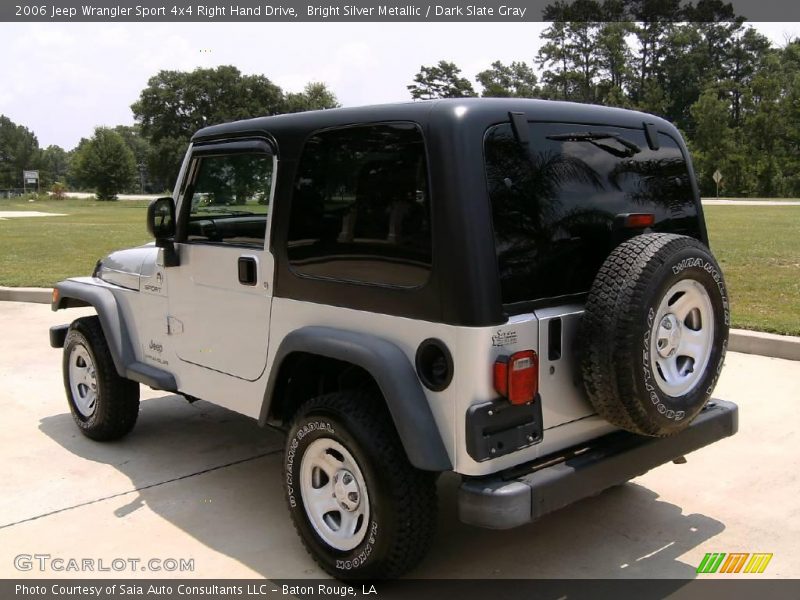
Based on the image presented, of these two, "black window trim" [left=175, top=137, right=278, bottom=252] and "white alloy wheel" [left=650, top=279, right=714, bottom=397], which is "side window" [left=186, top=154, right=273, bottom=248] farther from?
"white alloy wheel" [left=650, top=279, right=714, bottom=397]

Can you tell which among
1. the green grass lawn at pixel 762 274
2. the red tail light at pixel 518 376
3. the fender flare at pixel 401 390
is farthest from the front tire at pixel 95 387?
the green grass lawn at pixel 762 274

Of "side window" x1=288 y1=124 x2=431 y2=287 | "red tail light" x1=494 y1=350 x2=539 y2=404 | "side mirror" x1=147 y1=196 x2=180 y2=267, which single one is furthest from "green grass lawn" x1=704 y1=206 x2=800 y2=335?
"side mirror" x1=147 y1=196 x2=180 y2=267

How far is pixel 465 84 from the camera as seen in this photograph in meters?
6.66

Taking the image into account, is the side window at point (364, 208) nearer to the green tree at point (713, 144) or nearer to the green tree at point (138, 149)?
the green tree at point (713, 144)

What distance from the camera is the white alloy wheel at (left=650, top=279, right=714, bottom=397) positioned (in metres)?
3.03

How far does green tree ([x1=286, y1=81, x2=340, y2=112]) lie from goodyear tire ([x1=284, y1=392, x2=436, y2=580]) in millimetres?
69270

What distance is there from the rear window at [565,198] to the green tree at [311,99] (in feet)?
226

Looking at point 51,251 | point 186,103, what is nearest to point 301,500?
point 51,251

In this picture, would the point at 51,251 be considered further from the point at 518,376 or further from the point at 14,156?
the point at 14,156

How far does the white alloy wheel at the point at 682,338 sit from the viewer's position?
3025 millimetres

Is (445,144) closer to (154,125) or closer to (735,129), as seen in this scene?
(735,129)

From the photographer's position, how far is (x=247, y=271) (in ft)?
12.2

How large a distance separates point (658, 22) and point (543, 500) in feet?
275

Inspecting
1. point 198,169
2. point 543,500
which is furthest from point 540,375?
point 198,169
